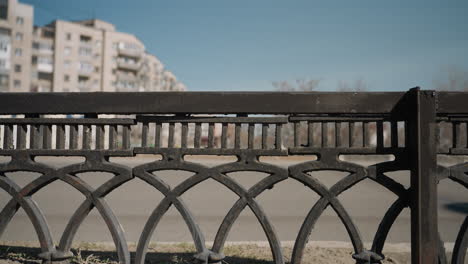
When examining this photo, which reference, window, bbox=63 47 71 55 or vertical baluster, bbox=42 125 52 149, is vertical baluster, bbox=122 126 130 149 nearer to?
vertical baluster, bbox=42 125 52 149

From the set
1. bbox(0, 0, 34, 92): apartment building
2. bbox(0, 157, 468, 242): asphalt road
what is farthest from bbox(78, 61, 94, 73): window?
bbox(0, 157, 468, 242): asphalt road

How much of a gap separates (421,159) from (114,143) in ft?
4.98

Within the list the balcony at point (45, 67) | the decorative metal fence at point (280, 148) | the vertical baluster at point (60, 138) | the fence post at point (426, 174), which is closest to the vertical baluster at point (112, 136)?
the decorative metal fence at point (280, 148)

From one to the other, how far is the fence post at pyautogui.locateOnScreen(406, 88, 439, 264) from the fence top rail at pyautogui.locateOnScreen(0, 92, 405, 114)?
0.12 metres

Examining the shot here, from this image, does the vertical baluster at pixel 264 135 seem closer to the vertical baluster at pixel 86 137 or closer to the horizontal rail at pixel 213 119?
the horizontal rail at pixel 213 119

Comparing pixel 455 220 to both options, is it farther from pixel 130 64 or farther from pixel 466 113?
pixel 130 64

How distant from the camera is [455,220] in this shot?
5145 mm

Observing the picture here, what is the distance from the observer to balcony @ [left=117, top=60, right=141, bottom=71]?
201 feet

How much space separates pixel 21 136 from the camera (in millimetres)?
1800

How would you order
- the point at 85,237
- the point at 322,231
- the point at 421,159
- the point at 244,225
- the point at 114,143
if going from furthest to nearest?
the point at 244,225
the point at 322,231
the point at 85,237
the point at 114,143
the point at 421,159

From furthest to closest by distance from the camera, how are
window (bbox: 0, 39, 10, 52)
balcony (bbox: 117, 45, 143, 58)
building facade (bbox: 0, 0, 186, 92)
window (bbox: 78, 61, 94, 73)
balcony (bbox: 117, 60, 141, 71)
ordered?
balcony (bbox: 117, 60, 141, 71) < balcony (bbox: 117, 45, 143, 58) < window (bbox: 78, 61, 94, 73) < building facade (bbox: 0, 0, 186, 92) < window (bbox: 0, 39, 10, 52)

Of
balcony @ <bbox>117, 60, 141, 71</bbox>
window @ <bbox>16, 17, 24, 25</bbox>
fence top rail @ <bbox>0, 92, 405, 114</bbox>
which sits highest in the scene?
window @ <bbox>16, 17, 24, 25</bbox>

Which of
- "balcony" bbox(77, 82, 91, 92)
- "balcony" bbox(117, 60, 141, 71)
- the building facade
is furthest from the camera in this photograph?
"balcony" bbox(117, 60, 141, 71)

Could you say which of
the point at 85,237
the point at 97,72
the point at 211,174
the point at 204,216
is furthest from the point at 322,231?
the point at 97,72
